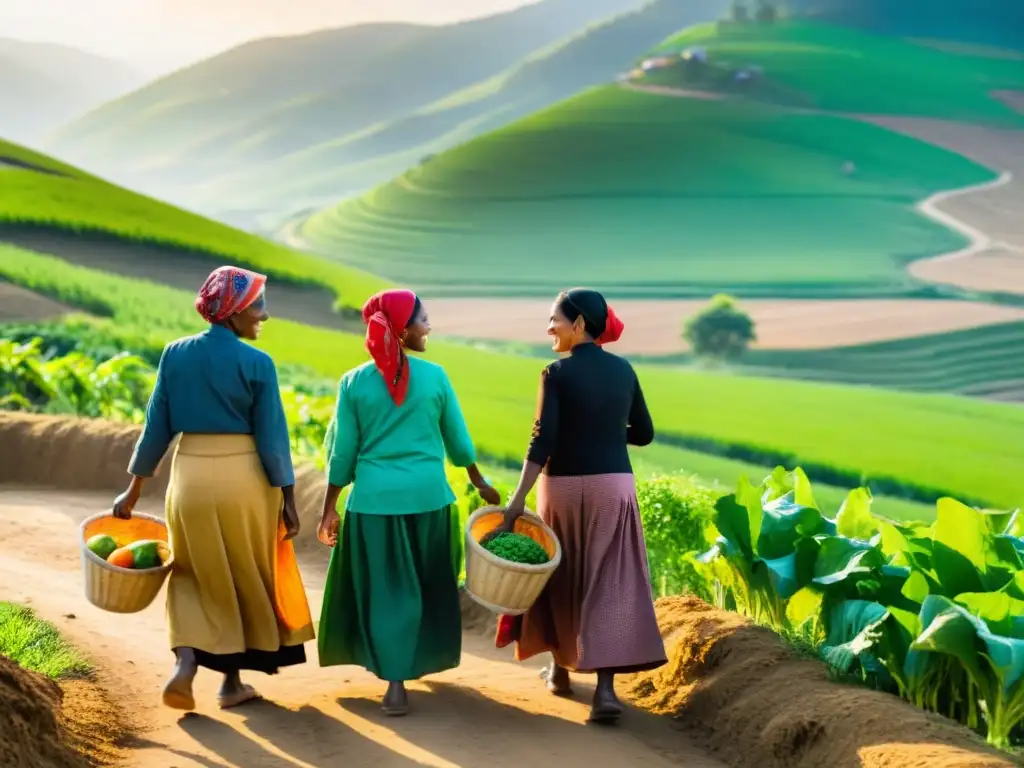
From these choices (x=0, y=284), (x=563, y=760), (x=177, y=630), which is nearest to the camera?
(x=563, y=760)

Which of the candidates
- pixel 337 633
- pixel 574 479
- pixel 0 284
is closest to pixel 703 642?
pixel 574 479

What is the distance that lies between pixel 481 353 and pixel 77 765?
28.1 metres

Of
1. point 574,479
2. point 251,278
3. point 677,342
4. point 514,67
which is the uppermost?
point 514,67

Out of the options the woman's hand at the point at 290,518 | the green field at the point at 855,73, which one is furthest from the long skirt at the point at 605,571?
the green field at the point at 855,73

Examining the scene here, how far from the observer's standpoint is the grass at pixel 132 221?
32.8 m

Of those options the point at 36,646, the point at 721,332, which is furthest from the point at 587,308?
the point at 721,332

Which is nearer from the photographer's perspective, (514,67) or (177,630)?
(177,630)

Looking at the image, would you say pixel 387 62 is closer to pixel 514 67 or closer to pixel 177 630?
pixel 514 67

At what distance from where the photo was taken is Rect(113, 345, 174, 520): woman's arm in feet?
17.2

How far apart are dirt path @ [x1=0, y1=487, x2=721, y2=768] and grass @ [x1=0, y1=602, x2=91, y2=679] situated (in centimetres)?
12

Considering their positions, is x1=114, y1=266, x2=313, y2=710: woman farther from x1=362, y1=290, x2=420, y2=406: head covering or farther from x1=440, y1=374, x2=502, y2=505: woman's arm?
x1=440, y1=374, x2=502, y2=505: woman's arm

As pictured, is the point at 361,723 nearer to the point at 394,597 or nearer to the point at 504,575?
the point at 394,597

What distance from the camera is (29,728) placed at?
444 cm

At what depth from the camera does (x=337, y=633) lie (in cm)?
549
